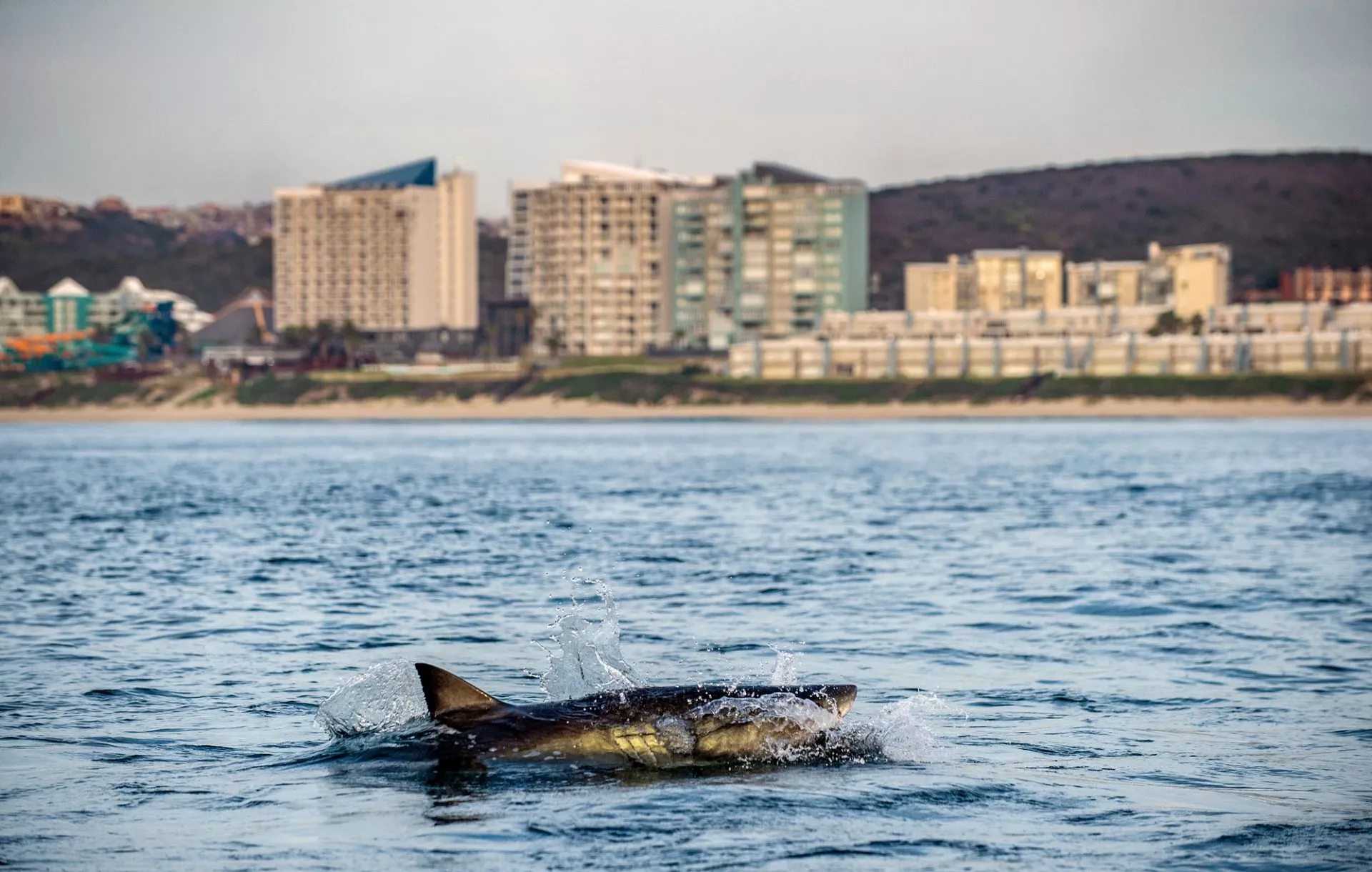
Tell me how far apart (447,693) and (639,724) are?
182 centimetres

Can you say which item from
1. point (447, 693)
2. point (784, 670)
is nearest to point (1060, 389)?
point (784, 670)

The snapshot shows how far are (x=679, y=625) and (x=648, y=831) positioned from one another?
1345 centimetres

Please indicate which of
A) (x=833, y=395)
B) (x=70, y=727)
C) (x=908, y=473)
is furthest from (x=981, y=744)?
(x=833, y=395)

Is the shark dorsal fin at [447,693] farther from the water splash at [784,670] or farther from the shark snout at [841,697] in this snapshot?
the water splash at [784,670]

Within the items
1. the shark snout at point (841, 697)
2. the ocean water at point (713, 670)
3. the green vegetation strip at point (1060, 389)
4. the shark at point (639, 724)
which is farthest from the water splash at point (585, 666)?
the green vegetation strip at point (1060, 389)

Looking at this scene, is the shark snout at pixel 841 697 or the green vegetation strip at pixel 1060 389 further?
the green vegetation strip at pixel 1060 389

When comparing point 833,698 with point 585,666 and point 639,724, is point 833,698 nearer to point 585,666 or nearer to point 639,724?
point 639,724

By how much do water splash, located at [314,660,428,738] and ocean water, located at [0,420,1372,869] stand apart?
0.17 feet

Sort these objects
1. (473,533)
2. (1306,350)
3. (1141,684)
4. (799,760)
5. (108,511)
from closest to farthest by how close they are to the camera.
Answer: (799,760)
(1141,684)
(473,533)
(108,511)
(1306,350)

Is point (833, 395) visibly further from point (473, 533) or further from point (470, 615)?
point (470, 615)

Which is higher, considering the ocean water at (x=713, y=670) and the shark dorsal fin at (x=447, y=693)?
the shark dorsal fin at (x=447, y=693)

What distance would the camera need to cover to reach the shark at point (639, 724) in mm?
15875

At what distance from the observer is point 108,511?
58.1 m

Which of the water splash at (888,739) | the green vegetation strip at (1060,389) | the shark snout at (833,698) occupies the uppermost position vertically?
the shark snout at (833,698)
